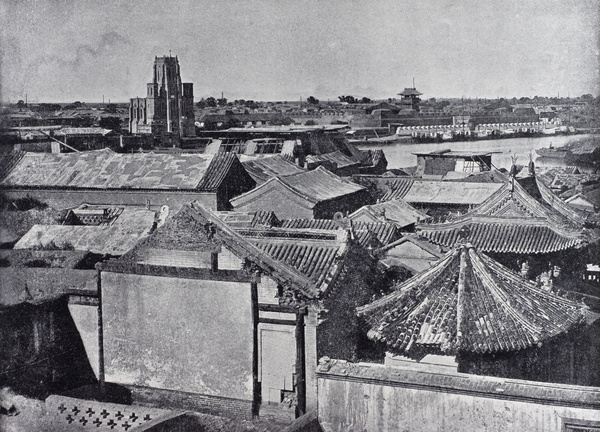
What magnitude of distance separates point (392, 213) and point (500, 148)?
3568 centimetres

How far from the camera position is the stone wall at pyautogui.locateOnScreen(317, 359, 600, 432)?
10828 millimetres

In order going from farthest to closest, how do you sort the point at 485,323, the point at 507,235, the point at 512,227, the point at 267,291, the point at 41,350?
the point at 512,227 < the point at 507,235 < the point at 41,350 < the point at 267,291 < the point at 485,323

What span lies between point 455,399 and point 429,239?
50.1 feet

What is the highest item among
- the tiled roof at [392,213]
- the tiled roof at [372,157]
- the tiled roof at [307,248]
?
the tiled roof at [372,157]

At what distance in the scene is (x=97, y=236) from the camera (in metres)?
26.9

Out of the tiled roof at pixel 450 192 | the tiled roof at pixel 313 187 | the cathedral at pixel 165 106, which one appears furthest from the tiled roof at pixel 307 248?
the cathedral at pixel 165 106

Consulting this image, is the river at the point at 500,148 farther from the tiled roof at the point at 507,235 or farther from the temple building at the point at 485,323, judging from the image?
the temple building at the point at 485,323

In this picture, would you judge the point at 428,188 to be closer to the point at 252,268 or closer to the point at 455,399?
the point at 252,268

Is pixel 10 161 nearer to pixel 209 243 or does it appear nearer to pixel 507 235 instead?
pixel 209 243

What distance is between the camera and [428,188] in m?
42.2

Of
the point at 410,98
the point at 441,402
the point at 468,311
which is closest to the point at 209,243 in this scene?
the point at 468,311

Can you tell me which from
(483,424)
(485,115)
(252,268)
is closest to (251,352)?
(252,268)

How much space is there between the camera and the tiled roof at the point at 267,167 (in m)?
40.2

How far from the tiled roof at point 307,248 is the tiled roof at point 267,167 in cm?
2152
